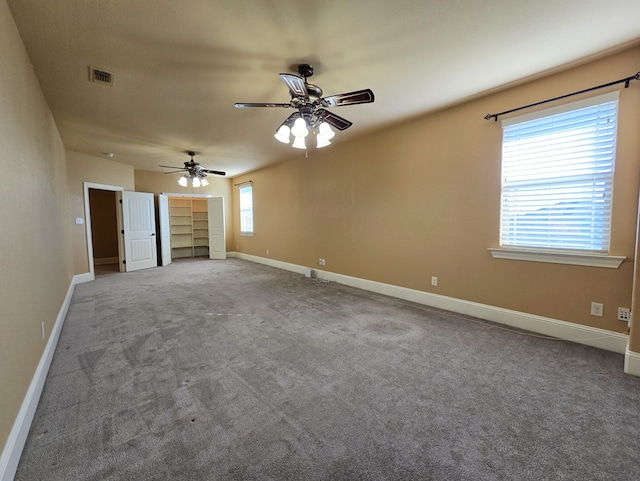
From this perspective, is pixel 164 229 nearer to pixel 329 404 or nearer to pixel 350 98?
pixel 350 98

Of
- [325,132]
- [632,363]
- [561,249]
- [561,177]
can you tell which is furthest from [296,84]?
[632,363]

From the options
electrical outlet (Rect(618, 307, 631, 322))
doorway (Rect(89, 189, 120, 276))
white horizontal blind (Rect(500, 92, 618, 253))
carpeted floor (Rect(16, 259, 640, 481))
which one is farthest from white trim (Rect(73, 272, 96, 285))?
electrical outlet (Rect(618, 307, 631, 322))

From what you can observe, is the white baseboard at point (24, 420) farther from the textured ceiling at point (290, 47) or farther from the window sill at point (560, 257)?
the window sill at point (560, 257)

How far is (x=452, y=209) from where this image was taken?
143 inches

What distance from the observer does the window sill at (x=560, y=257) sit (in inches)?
99.3

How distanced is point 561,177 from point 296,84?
2.76 metres

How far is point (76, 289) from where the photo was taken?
5102 millimetres

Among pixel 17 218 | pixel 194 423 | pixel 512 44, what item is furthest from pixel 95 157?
pixel 512 44

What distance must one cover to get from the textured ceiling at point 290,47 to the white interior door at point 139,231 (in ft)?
11.0

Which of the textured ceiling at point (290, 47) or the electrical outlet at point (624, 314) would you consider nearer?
the textured ceiling at point (290, 47)

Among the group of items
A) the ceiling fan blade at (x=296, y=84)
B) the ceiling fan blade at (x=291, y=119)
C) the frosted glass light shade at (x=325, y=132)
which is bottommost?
the frosted glass light shade at (x=325, y=132)

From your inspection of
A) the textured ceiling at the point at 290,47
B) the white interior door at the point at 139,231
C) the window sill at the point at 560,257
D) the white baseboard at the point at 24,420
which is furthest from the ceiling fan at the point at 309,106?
the white interior door at the point at 139,231

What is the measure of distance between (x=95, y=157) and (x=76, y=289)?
9.35 ft

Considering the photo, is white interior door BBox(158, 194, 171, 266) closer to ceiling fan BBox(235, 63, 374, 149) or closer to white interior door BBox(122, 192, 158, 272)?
white interior door BBox(122, 192, 158, 272)
